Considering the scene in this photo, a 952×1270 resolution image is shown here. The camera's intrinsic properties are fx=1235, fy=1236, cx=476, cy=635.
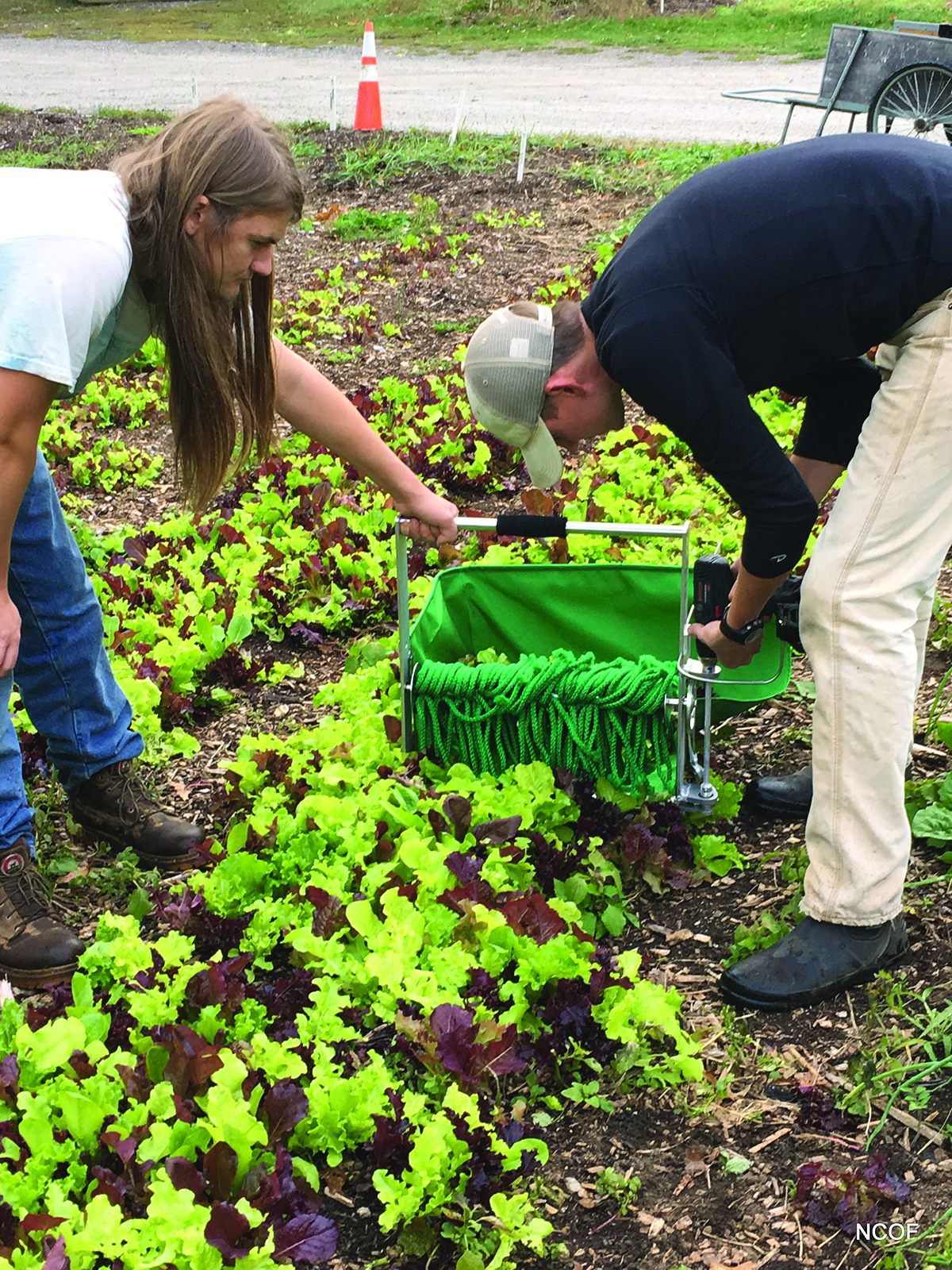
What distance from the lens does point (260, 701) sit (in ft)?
13.1

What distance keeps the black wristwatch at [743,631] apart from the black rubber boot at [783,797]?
65cm

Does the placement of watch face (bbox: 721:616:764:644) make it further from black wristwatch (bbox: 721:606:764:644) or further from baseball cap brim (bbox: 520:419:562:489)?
baseball cap brim (bbox: 520:419:562:489)

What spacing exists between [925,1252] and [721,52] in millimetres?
16956

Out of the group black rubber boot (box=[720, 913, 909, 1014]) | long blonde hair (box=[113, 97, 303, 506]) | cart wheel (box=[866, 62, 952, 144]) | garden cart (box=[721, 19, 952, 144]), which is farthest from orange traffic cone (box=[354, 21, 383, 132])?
black rubber boot (box=[720, 913, 909, 1014])

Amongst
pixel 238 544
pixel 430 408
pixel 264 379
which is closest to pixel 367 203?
pixel 430 408

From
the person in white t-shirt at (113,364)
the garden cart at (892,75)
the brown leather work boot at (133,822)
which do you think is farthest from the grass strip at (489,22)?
the brown leather work boot at (133,822)

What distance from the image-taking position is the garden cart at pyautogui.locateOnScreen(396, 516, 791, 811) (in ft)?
9.70

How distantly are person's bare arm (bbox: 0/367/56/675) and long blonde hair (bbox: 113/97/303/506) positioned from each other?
13.7 inches

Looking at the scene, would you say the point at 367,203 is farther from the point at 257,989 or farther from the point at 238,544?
the point at 257,989

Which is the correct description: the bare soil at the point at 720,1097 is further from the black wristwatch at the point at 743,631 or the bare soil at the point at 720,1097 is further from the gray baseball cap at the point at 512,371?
the gray baseball cap at the point at 512,371

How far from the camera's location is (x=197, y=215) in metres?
2.30

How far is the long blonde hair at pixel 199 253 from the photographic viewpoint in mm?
2258

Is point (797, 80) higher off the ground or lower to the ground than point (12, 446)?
higher

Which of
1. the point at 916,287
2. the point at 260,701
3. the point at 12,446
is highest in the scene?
the point at 916,287
